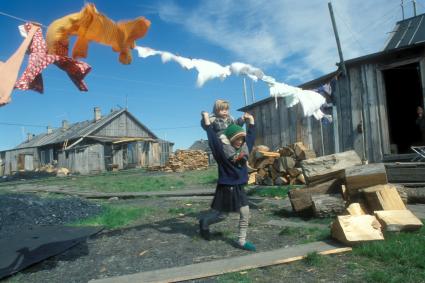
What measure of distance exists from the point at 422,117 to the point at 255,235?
818cm

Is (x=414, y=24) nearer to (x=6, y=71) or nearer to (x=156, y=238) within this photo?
(x=156, y=238)

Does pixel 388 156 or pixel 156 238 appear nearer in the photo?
pixel 156 238

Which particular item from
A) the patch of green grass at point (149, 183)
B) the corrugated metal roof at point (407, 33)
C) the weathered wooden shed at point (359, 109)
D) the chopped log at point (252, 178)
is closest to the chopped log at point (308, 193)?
the weathered wooden shed at point (359, 109)

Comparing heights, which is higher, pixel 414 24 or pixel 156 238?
pixel 414 24

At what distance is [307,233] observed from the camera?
580 centimetres

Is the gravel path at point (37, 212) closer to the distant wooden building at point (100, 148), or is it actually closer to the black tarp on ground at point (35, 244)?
the black tarp on ground at point (35, 244)

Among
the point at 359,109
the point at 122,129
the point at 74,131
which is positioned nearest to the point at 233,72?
the point at 359,109

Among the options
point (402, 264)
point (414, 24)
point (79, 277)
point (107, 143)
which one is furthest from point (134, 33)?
point (107, 143)

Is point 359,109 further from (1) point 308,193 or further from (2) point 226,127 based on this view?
(2) point 226,127

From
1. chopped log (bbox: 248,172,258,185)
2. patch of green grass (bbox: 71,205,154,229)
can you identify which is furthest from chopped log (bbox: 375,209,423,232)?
chopped log (bbox: 248,172,258,185)

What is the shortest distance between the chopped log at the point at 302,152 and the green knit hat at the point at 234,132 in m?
7.28

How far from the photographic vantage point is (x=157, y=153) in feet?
137

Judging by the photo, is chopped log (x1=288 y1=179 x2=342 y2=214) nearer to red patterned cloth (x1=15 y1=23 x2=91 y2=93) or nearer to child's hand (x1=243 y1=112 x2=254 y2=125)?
child's hand (x1=243 y1=112 x2=254 y2=125)

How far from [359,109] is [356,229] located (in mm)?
7313
